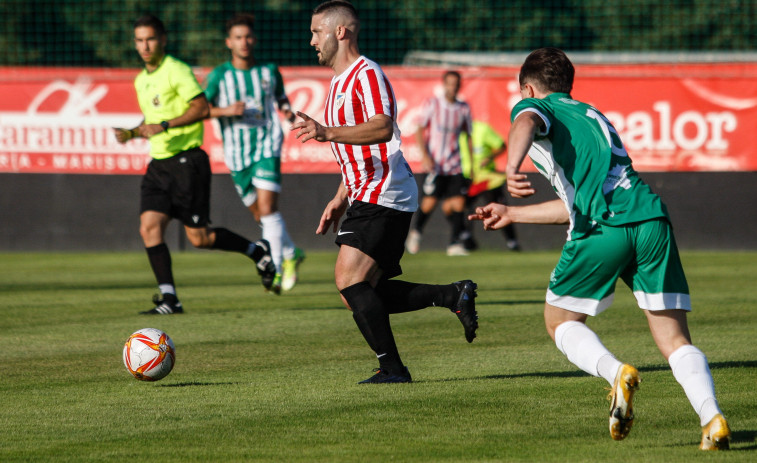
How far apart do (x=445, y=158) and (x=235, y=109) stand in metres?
7.02

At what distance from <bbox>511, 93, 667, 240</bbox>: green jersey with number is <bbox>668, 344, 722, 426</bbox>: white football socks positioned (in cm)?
57

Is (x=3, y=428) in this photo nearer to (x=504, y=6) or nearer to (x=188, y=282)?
(x=188, y=282)

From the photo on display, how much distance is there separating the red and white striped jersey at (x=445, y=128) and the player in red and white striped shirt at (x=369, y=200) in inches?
407

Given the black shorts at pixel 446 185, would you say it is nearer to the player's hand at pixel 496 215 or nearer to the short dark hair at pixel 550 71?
the short dark hair at pixel 550 71

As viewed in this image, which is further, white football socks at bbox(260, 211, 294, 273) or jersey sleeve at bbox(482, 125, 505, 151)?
jersey sleeve at bbox(482, 125, 505, 151)

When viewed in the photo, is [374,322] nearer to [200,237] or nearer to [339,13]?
[339,13]

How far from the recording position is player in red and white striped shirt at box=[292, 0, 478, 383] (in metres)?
6.18

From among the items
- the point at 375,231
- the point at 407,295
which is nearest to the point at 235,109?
the point at 407,295

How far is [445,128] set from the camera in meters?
16.8

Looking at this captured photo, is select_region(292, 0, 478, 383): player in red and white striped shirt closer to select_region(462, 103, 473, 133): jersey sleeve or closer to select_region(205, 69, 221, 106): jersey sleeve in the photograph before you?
select_region(205, 69, 221, 106): jersey sleeve

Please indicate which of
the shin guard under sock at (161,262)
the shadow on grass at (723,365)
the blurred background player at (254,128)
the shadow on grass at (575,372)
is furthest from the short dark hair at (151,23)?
the shadow on grass at (723,365)

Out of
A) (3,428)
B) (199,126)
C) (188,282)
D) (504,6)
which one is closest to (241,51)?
(199,126)

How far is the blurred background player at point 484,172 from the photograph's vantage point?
57.2ft

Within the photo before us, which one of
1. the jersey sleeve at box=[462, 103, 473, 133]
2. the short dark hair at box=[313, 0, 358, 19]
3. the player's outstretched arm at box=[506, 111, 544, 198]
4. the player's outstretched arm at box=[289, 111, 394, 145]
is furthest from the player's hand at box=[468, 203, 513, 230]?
the jersey sleeve at box=[462, 103, 473, 133]
